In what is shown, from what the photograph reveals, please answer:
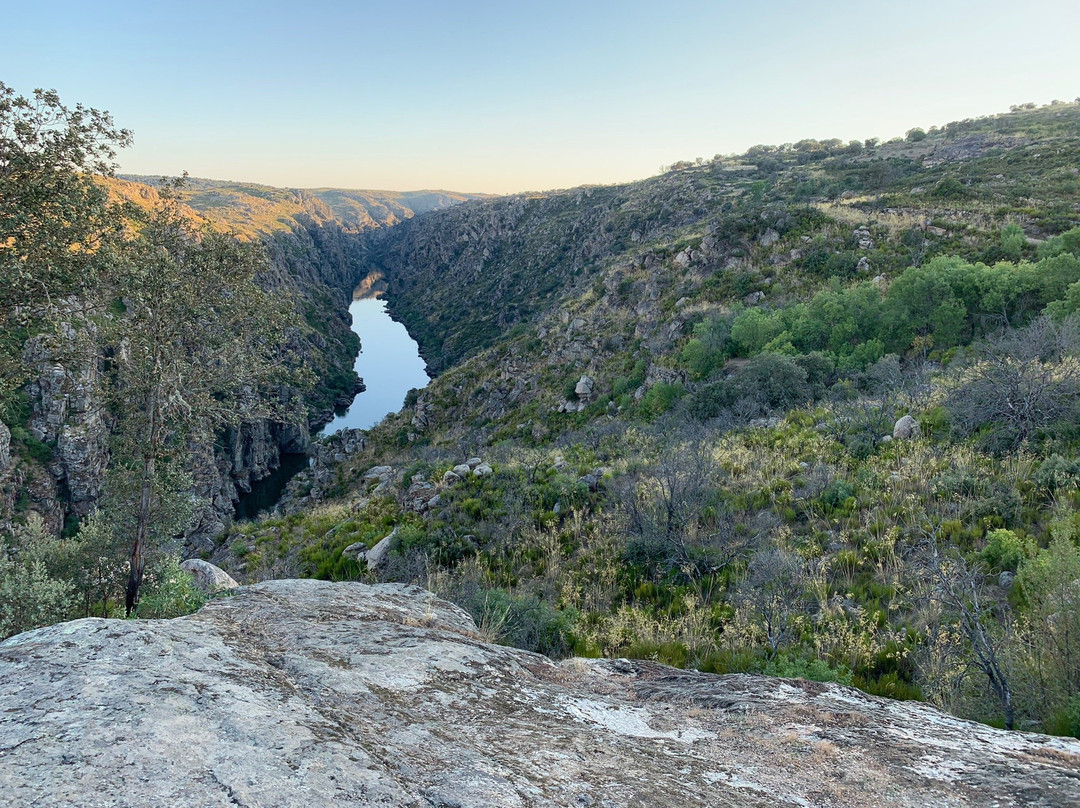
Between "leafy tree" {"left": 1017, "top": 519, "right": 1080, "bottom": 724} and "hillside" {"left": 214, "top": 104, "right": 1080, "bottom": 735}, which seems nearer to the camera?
"leafy tree" {"left": 1017, "top": 519, "right": 1080, "bottom": 724}

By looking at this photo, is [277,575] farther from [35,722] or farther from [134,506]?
[35,722]

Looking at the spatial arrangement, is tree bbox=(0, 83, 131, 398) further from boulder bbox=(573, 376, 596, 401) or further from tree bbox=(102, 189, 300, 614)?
boulder bbox=(573, 376, 596, 401)

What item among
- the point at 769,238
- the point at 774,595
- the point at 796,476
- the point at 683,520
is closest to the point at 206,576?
the point at 683,520

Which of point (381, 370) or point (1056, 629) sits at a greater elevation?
point (1056, 629)

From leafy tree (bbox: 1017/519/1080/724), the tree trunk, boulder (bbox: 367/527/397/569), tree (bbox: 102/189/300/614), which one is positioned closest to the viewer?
leafy tree (bbox: 1017/519/1080/724)

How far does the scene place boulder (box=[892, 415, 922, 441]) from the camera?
8688mm

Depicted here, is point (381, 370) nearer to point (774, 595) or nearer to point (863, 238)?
point (863, 238)

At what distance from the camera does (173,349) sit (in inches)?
285

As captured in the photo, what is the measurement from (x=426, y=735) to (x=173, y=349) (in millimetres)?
7127

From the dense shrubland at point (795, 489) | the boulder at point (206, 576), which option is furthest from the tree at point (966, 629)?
the boulder at point (206, 576)

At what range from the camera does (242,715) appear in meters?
2.32

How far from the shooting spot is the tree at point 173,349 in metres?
6.84

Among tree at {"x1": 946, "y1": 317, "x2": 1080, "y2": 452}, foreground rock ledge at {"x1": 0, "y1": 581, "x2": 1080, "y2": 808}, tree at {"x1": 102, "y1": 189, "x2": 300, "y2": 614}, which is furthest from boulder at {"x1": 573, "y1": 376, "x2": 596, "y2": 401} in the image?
foreground rock ledge at {"x1": 0, "y1": 581, "x2": 1080, "y2": 808}

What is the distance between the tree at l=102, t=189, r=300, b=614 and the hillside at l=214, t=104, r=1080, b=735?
2792 mm
